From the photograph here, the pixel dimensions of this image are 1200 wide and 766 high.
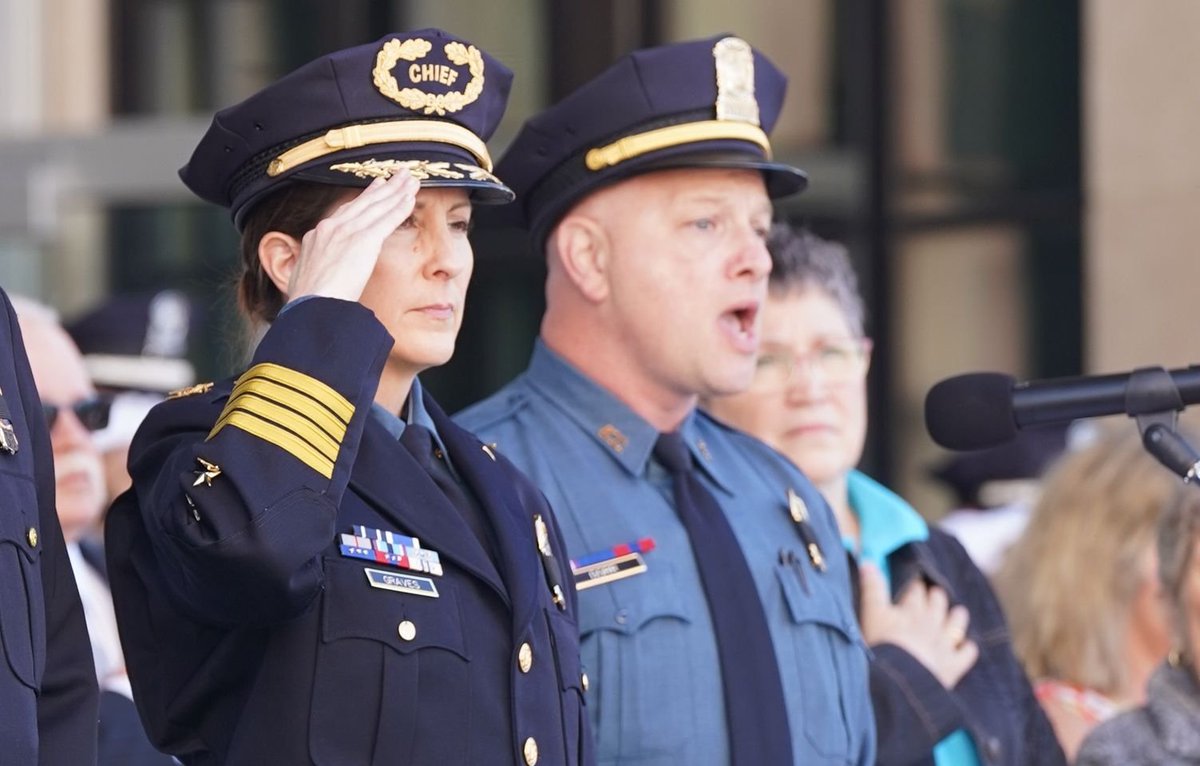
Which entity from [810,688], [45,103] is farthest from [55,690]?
[45,103]

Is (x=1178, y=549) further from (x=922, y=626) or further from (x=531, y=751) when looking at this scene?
(x=531, y=751)

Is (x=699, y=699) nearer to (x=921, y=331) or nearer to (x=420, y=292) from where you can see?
(x=420, y=292)

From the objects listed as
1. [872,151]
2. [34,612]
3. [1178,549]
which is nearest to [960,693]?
[1178,549]

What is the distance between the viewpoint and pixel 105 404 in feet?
16.4

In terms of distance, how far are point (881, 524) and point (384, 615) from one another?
5.97 feet

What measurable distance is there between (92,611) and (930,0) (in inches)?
235

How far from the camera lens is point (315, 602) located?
2986 mm

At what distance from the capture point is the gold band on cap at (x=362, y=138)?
3227 mm

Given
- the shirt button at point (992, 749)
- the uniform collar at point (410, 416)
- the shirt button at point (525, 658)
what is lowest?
the shirt button at point (992, 749)

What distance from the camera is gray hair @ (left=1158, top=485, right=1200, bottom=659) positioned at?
447 centimetres

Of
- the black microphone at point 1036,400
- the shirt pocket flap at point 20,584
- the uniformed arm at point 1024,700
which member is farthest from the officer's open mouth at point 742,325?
the shirt pocket flap at point 20,584

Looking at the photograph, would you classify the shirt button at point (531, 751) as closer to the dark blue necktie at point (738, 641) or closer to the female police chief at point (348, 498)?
the female police chief at point (348, 498)

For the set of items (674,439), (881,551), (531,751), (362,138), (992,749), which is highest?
(362,138)

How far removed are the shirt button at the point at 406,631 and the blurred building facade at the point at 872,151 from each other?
18.5 feet
